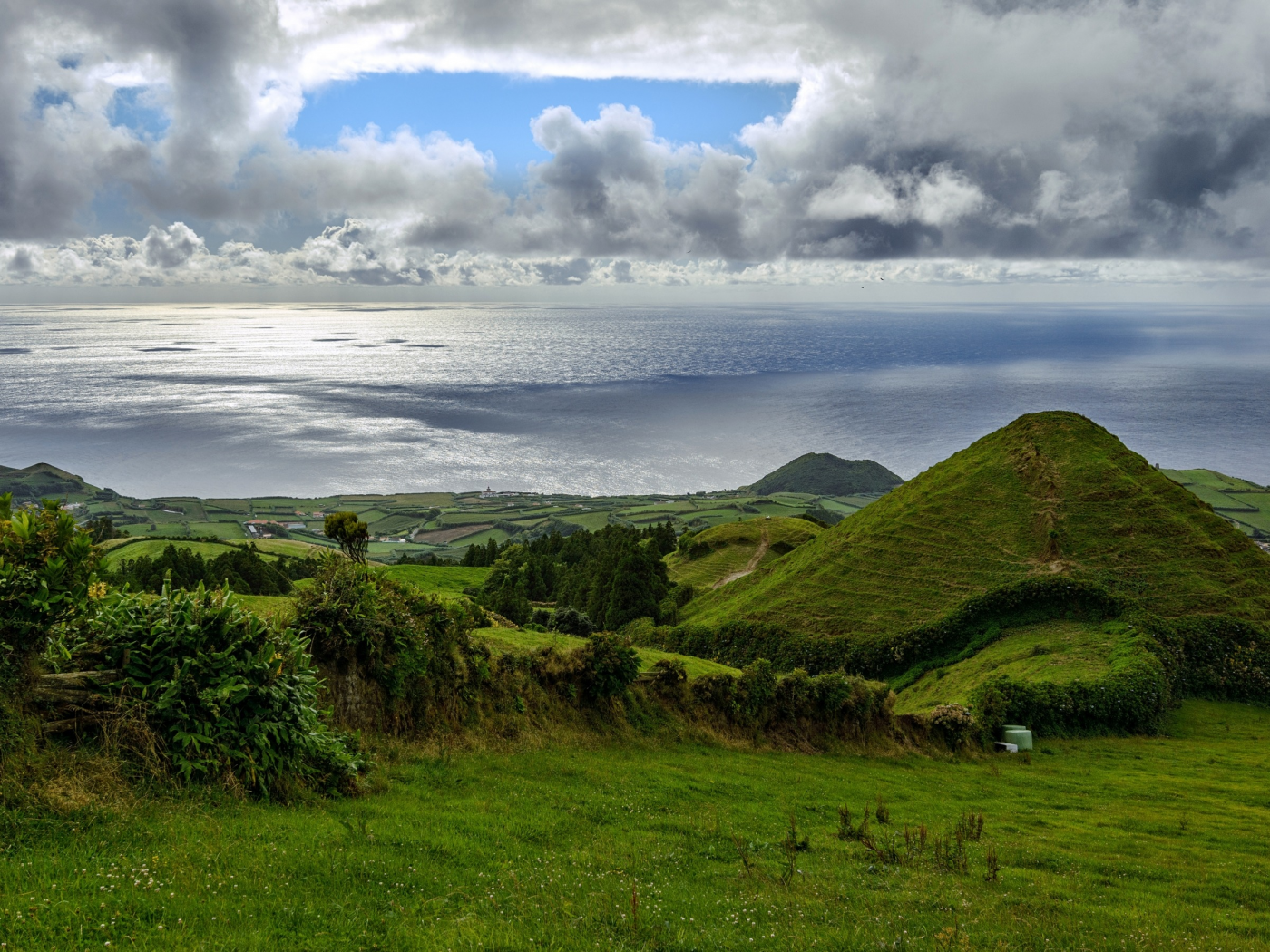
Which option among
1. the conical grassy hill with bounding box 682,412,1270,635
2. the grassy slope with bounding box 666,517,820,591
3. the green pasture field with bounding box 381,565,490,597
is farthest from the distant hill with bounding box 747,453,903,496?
the green pasture field with bounding box 381,565,490,597

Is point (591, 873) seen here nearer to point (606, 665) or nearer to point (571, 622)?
point (606, 665)

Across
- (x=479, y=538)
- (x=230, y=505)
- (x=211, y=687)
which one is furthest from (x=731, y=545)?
(x=230, y=505)

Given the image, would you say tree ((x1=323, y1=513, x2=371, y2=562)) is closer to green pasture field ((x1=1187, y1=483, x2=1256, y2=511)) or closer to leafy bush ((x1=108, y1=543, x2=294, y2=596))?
leafy bush ((x1=108, y1=543, x2=294, y2=596))

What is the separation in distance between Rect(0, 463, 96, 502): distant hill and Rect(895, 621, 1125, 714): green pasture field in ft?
439

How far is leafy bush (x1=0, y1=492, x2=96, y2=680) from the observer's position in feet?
29.3

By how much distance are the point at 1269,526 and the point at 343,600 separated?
126452mm

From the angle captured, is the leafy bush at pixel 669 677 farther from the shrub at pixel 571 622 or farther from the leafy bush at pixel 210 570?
the leafy bush at pixel 210 570

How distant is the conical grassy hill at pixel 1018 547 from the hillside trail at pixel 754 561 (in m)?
10.8

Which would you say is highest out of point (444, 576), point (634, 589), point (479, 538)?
point (444, 576)

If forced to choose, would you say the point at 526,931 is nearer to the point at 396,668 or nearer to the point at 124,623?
the point at 124,623

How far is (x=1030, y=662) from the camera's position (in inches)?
1503

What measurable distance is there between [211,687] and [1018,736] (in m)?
30.8

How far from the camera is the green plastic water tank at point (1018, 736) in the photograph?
3011 centimetres

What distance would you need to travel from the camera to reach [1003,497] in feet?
172
